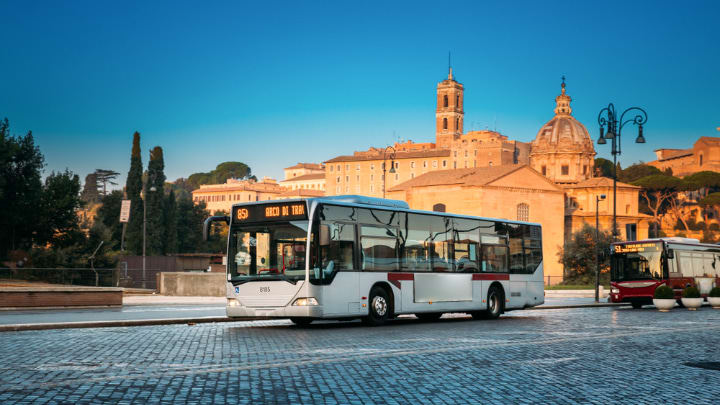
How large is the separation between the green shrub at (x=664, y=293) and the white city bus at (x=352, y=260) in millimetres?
9030

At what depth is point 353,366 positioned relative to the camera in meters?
10.1

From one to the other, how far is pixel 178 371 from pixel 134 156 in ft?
254

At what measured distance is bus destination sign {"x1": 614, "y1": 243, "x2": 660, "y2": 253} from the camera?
29719mm

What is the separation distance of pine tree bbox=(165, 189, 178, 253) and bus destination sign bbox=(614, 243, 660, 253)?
60.7 meters

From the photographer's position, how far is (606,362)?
10992 mm

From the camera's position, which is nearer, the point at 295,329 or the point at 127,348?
the point at 127,348

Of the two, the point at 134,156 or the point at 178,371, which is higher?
the point at 134,156

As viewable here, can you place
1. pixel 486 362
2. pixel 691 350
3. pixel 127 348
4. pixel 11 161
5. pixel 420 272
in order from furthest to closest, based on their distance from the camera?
pixel 11 161
pixel 420 272
pixel 691 350
pixel 127 348
pixel 486 362

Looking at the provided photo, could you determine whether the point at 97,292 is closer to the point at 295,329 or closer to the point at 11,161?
the point at 295,329

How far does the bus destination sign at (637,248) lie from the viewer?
1170 inches

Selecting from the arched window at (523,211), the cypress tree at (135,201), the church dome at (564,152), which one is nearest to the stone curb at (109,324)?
the cypress tree at (135,201)

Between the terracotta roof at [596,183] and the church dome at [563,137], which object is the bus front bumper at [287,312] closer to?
the terracotta roof at [596,183]

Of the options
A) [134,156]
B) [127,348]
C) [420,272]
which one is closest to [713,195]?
[134,156]

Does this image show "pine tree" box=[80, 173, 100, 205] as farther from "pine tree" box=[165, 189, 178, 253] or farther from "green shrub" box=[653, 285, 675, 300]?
"green shrub" box=[653, 285, 675, 300]
